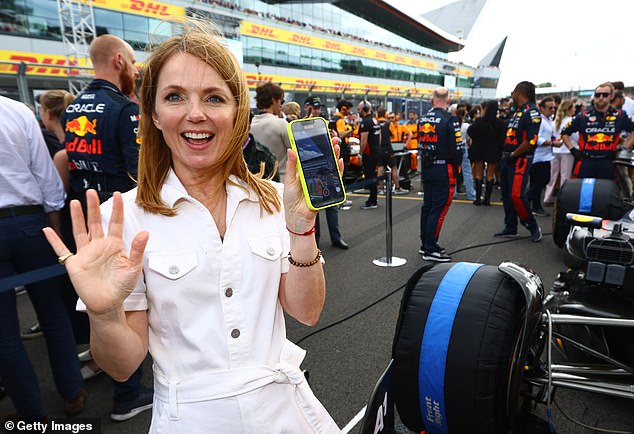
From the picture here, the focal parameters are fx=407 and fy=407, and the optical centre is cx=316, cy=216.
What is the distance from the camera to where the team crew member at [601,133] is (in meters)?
5.33

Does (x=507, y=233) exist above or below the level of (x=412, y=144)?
below

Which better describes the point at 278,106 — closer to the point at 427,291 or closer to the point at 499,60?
the point at 427,291

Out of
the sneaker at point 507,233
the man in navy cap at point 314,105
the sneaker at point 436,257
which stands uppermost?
the man in navy cap at point 314,105

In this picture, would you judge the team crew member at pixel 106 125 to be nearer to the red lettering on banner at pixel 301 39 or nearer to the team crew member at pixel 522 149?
the team crew member at pixel 522 149

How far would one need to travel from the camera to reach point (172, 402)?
100cm

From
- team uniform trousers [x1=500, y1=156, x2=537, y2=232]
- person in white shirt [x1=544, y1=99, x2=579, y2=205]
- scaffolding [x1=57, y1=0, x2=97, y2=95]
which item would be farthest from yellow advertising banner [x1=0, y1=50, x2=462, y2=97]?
person in white shirt [x1=544, y1=99, x2=579, y2=205]

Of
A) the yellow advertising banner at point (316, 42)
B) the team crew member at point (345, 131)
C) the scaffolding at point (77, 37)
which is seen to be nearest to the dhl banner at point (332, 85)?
the yellow advertising banner at point (316, 42)

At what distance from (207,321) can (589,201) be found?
363cm

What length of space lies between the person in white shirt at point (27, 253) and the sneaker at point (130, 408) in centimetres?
26

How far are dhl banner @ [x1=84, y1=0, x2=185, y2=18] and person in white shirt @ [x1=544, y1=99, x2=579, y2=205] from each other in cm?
1860

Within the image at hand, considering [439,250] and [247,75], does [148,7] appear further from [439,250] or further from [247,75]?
[439,250]

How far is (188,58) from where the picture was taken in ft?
3.41

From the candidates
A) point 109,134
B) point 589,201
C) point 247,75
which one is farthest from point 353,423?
point 247,75

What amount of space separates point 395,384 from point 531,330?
0.58 meters
